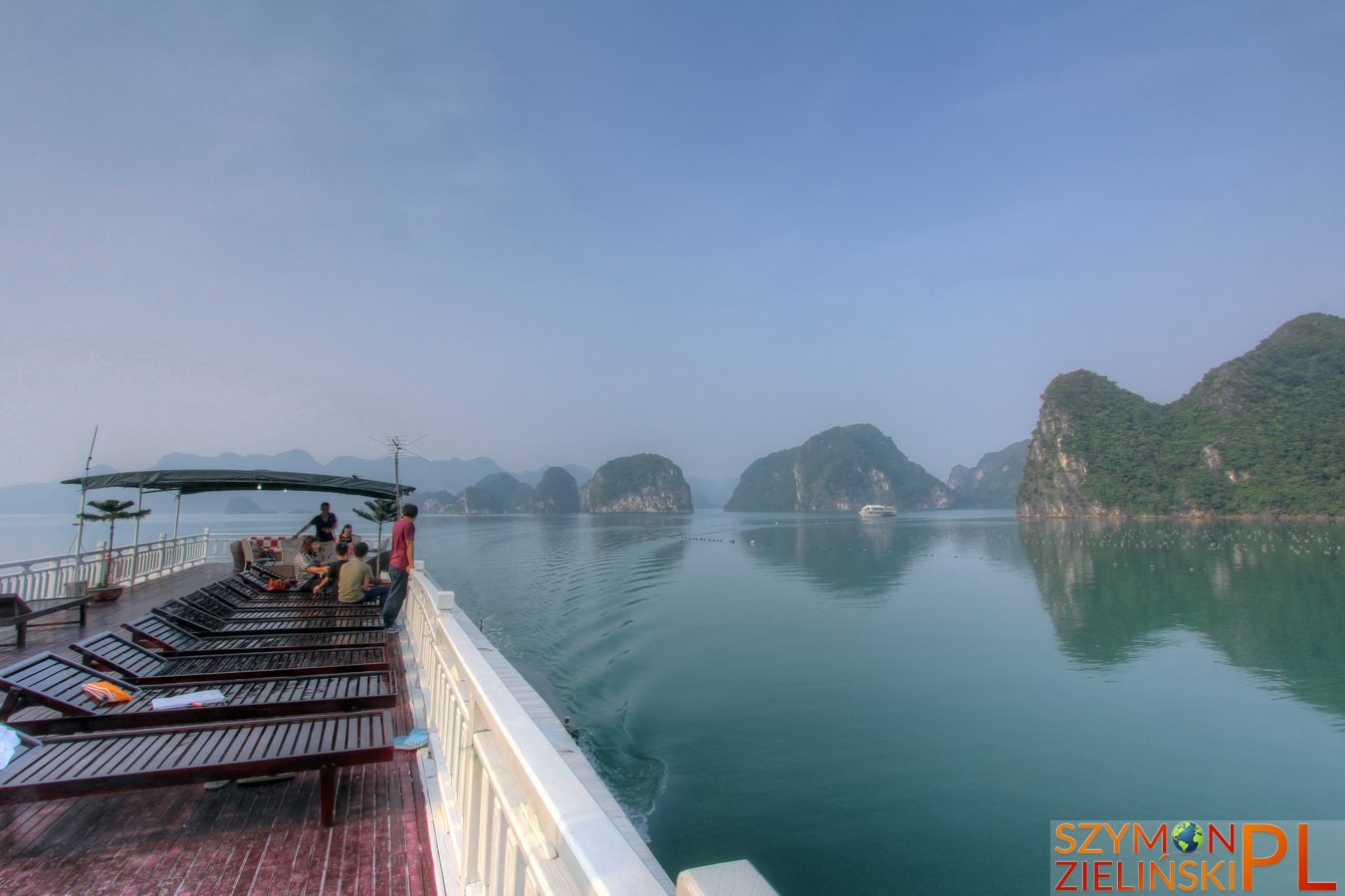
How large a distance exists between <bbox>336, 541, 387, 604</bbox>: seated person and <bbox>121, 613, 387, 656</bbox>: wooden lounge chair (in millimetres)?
2199

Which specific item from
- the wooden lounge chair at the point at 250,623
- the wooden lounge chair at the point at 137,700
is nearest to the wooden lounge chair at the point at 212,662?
the wooden lounge chair at the point at 137,700

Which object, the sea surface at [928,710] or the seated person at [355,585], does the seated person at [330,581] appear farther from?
the sea surface at [928,710]

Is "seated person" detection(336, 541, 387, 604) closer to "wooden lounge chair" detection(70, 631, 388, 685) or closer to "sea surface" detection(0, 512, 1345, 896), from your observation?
"wooden lounge chair" detection(70, 631, 388, 685)

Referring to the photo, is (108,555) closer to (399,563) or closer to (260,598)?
(260,598)

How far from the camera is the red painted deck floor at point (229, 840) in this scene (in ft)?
8.87

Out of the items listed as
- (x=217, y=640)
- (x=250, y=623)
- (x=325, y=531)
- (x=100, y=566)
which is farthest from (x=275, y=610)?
(x=100, y=566)

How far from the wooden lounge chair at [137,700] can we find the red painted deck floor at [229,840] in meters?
0.47

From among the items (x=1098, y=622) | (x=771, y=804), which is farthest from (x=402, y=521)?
(x=1098, y=622)

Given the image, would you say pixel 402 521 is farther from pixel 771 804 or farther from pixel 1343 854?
pixel 1343 854

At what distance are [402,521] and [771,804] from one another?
5.42 meters

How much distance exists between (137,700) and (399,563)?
336cm

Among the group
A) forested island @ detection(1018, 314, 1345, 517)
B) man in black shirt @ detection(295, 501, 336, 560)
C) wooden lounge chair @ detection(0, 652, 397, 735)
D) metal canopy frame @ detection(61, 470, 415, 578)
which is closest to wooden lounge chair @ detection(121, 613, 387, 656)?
wooden lounge chair @ detection(0, 652, 397, 735)

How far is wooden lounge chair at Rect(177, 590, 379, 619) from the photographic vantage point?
295 inches

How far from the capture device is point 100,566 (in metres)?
11.0
